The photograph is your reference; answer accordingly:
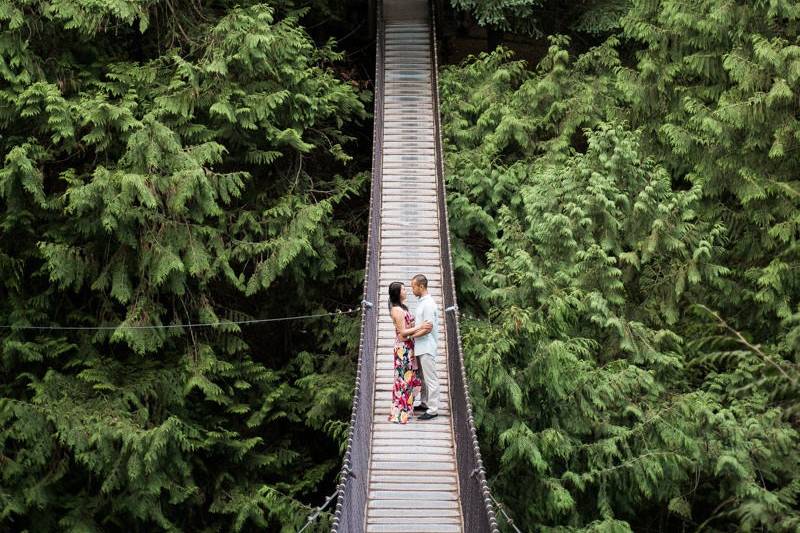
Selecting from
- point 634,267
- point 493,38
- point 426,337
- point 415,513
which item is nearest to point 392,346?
point 426,337

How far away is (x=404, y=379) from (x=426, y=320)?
23.9 inches

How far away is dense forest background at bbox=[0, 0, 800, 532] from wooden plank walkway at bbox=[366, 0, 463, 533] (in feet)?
2.02

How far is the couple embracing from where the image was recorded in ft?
24.5

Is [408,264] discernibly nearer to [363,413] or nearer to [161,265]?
[161,265]

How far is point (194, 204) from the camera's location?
1133 cm

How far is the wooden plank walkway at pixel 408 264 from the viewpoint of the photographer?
7.44 meters

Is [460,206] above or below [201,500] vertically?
above

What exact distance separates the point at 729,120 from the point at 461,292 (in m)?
3.69

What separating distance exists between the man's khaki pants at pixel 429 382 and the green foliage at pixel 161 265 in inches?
95.8

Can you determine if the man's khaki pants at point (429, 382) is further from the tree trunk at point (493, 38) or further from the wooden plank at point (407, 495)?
the tree trunk at point (493, 38)

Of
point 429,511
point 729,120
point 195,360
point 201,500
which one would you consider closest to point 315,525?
point 201,500

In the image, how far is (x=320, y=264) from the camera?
40.0ft

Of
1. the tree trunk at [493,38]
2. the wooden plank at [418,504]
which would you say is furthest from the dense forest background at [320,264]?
the tree trunk at [493,38]

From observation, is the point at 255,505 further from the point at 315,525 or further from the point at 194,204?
the point at 194,204
